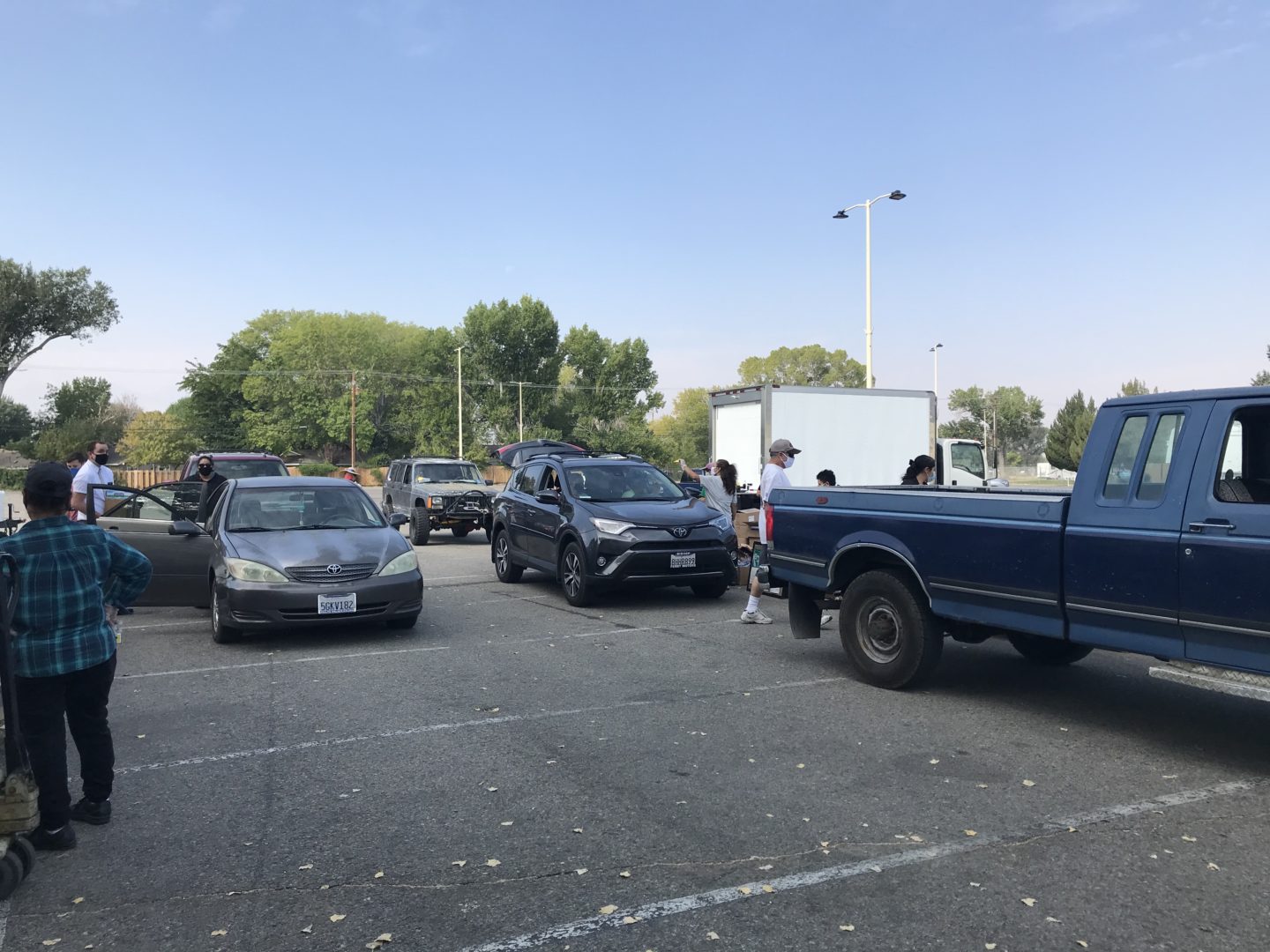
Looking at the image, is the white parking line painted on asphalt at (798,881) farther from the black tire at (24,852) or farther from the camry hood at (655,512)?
the camry hood at (655,512)

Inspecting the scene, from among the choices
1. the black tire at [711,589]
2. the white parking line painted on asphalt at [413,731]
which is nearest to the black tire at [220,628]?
the white parking line painted on asphalt at [413,731]

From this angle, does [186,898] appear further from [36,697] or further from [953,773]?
[953,773]

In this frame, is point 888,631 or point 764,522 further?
point 764,522

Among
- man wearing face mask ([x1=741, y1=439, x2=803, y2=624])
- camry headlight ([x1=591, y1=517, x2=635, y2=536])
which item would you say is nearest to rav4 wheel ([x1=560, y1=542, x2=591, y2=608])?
camry headlight ([x1=591, y1=517, x2=635, y2=536])

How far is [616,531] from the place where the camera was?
1085 cm

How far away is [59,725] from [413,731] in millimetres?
2177

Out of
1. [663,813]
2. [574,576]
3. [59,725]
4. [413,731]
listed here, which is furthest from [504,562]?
[59,725]

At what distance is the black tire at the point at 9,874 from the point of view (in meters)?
3.67

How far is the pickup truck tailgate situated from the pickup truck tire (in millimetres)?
173

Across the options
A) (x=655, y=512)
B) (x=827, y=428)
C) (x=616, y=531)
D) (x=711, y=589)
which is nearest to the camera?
(x=616, y=531)

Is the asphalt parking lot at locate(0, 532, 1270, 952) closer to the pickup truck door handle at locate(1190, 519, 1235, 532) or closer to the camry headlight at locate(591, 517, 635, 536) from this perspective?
the pickup truck door handle at locate(1190, 519, 1235, 532)

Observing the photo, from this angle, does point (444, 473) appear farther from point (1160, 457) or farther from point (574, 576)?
point (1160, 457)

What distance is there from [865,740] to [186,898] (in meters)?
3.68

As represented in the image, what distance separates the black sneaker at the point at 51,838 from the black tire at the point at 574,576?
6.99 metres
